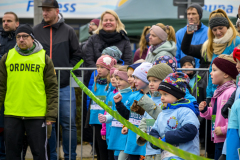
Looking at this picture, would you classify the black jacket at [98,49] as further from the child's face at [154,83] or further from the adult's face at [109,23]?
the child's face at [154,83]

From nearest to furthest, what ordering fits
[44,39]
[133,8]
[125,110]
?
[125,110], [44,39], [133,8]

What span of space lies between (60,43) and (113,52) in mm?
887

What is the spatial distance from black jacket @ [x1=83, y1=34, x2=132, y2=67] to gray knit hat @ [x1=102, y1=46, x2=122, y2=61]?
32 cm

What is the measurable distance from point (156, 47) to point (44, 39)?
1879mm

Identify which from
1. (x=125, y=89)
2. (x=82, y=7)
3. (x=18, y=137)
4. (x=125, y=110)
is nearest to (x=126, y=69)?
(x=125, y=89)

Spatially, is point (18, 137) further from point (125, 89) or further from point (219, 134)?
point (219, 134)

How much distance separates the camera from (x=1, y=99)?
535 centimetres

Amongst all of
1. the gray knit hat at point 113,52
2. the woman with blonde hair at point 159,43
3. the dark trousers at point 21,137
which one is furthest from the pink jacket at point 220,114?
the dark trousers at point 21,137

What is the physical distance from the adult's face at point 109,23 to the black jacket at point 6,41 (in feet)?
5.27

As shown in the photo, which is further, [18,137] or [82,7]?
[82,7]

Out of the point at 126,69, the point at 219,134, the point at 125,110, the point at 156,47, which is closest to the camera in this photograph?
the point at 219,134

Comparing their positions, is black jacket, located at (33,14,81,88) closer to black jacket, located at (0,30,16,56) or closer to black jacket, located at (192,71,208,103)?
black jacket, located at (0,30,16,56)

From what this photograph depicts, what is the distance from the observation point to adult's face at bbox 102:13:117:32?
653 centimetres

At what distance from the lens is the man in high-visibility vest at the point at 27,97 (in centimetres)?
521
